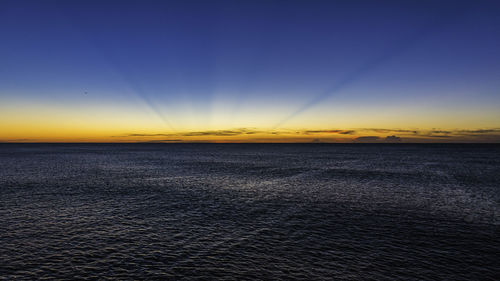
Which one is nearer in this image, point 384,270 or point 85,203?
point 384,270

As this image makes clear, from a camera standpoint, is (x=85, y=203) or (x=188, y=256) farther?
(x=85, y=203)

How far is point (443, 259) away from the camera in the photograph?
21891mm

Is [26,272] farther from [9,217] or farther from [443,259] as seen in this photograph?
[443,259]

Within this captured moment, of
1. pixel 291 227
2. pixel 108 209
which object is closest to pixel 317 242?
pixel 291 227

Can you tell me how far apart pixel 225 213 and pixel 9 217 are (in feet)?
74.6

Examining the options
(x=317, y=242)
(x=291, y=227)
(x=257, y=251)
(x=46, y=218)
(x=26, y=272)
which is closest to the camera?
A: (x=26, y=272)

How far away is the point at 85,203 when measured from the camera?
40188mm

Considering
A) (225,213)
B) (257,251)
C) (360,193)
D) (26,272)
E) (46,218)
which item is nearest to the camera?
(26,272)

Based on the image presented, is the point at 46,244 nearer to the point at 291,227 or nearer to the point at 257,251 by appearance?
the point at 257,251

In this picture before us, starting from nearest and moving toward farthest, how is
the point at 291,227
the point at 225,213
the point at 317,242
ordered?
the point at 317,242 → the point at 291,227 → the point at 225,213

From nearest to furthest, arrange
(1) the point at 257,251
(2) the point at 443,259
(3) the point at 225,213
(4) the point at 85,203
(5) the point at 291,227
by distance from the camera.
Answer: (2) the point at 443,259
(1) the point at 257,251
(5) the point at 291,227
(3) the point at 225,213
(4) the point at 85,203

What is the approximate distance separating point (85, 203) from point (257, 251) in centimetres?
2763

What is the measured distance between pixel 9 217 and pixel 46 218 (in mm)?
4051

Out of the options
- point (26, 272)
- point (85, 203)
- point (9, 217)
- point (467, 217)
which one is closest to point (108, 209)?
point (85, 203)
